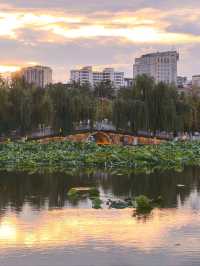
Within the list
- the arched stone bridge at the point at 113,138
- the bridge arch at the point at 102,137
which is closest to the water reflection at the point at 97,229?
the arched stone bridge at the point at 113,138

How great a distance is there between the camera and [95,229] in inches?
562

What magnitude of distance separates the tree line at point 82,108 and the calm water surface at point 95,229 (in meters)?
29.0

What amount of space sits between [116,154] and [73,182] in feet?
34.5

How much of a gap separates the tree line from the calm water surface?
28951mm

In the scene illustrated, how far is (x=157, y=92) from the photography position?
56.3 meters

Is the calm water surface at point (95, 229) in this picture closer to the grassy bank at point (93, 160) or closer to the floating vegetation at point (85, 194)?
the floating vegetation at point (85, 194)

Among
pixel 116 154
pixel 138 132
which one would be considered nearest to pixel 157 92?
pixel 138 132

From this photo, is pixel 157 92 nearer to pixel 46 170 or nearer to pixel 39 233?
pixel 46 170

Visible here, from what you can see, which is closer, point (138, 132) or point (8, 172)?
point (8, 172)

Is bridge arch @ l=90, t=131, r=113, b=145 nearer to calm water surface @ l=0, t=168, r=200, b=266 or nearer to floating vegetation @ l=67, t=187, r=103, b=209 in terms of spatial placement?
calm water surface @ l=0, t=168, r=200, b=266

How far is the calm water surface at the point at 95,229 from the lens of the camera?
11680 millimetres

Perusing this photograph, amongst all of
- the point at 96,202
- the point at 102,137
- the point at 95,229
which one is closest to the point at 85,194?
the point at 96,202

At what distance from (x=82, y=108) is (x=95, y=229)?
41411 millimetres

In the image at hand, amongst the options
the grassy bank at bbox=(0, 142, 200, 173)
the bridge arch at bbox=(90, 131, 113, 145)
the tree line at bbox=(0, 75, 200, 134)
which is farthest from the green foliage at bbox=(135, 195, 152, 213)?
the bridge arch at bbox=(90, 131, 113, 145)
